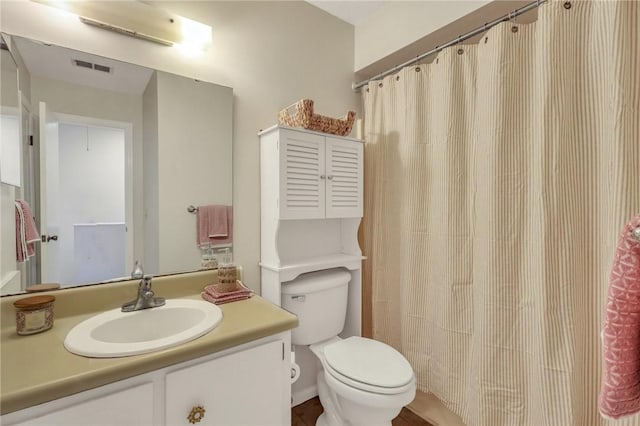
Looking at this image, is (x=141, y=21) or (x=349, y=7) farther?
(x=349, y=7)

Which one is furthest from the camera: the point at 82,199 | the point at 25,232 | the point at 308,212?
the point at 308,212

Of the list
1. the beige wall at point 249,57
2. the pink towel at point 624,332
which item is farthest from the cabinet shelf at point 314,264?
the pink towel at point 624,332

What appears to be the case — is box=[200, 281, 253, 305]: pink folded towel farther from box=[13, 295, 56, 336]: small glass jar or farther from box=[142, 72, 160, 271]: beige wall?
box=[13, 295, 56, 336]: small glass jar

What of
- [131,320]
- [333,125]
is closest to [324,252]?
[333,125]

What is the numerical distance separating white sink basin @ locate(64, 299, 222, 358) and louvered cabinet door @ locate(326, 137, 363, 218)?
0.82 meters

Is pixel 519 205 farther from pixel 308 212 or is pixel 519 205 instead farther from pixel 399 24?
pixel 399 24

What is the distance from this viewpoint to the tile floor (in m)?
1.61

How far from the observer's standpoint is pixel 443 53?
1490mm

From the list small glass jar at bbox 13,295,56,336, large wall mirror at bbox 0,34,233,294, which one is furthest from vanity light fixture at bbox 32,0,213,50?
small glass jar at bbox 13,295,56,336

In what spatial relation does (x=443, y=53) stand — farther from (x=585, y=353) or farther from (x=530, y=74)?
(x=585, y=353)

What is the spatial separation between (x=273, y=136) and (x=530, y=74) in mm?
1173

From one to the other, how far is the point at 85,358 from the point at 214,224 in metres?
0.74

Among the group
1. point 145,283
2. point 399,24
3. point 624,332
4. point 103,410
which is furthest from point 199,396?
point 399,24

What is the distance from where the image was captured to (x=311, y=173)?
5.08 feet
